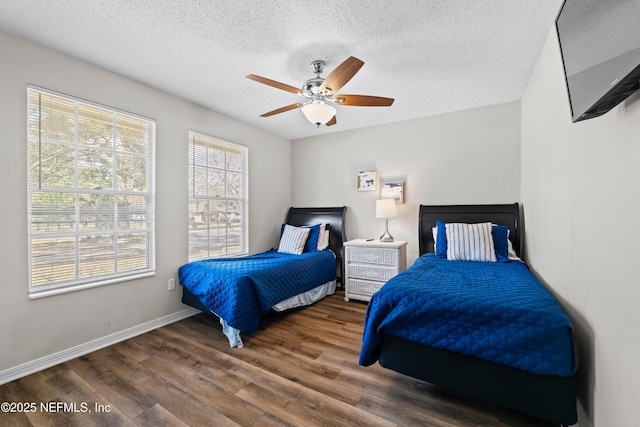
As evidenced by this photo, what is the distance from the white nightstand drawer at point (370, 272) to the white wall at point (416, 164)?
526 millimetres

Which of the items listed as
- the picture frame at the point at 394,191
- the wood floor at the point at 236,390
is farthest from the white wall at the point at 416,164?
the wood floor at the point at 236,390

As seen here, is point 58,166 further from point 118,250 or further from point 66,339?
point 66,339

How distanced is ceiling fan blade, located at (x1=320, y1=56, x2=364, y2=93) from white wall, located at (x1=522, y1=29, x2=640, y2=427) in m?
1.33

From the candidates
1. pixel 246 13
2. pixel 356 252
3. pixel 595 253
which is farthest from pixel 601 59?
pixel 356 252

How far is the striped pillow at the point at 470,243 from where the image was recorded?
280 cm

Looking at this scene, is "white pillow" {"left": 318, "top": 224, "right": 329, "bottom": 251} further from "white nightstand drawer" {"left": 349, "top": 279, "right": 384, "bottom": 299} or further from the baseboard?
the baseboard

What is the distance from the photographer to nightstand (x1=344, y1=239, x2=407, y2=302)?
3.44 meters

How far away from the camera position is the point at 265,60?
7.60 feet

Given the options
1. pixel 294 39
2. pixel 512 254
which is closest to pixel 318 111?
pixel 294 39

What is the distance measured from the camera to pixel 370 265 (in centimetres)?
356

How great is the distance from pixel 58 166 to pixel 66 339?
4.61ft

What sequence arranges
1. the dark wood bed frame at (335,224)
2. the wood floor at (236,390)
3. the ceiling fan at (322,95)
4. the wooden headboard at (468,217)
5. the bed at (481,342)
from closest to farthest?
1. the bed at (481,342)
2. the wood floor at (236,390)
3. the ceiling fan at (322,95)
4. the wooden headboard at (468,217)
5. the dark wood bed frame at (335,224)

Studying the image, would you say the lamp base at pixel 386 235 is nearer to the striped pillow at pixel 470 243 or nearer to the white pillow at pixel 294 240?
the striped pillow at pixel 470 243

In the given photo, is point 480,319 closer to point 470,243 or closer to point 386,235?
point 470,243
